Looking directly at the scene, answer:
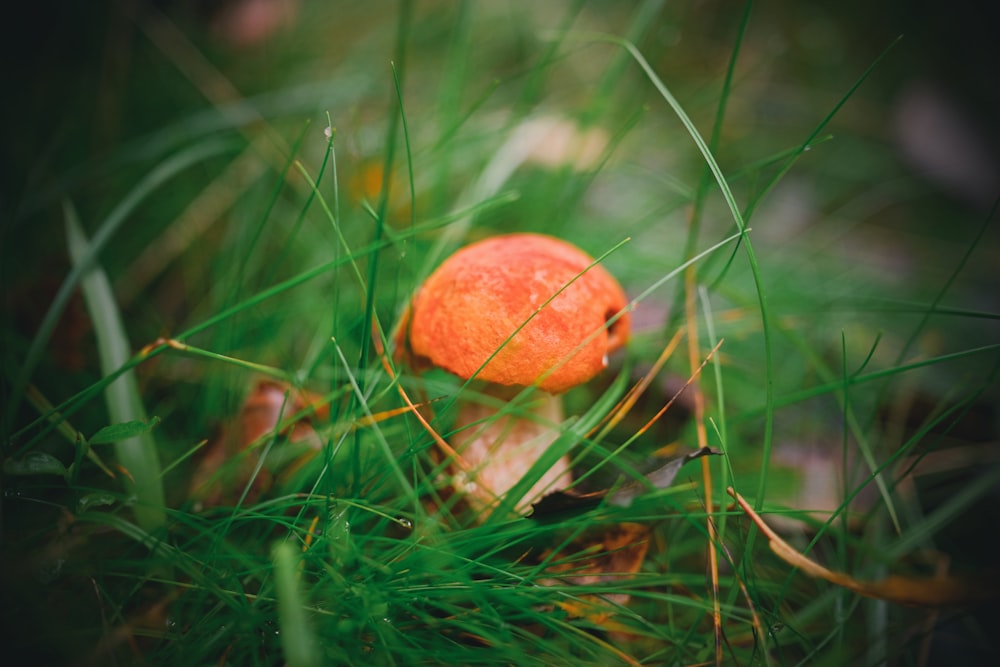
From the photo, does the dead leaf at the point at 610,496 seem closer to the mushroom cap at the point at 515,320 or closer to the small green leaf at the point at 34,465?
the mushroom cap at the point at 515,320

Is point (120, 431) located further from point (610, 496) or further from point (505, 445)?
point (610, 496)

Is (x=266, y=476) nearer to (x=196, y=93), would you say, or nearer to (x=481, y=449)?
(x=481, y=449)

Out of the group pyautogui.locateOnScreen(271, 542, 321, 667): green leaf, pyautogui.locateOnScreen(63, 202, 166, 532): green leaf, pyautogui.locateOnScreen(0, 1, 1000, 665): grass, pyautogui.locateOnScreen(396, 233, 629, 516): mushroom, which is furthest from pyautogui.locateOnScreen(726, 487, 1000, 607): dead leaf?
pyautogui.locateOnScreen(63, 202, 166, 532): green leaf

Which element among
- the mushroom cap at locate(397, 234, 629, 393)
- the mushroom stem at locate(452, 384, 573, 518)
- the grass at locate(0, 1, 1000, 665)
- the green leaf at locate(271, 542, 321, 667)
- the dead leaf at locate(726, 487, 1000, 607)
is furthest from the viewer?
the mushroom stem at locate(452, 384, 573, 518)

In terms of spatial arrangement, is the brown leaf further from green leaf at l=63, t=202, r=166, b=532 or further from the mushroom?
the mushroom

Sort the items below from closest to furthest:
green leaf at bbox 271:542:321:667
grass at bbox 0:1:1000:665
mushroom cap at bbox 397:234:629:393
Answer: green leaf at bbox 271:542:321:667 < grass at bbox 0:1:1000:665 < mushroom cap at bbox 397:234:629:393

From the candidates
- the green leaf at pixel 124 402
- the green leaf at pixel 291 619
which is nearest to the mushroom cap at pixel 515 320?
the green leaf at pixel 291 619
